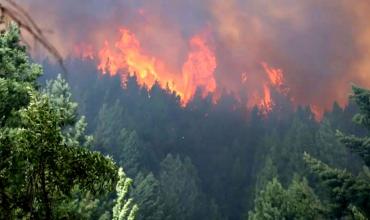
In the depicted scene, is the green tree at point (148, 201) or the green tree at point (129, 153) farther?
the green tree at point (129, 153)

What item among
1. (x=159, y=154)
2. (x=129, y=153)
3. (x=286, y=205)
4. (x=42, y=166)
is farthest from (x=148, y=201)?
(x=159, y=154)

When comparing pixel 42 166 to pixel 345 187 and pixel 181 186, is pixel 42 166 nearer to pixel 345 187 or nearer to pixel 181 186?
pixel 345 187

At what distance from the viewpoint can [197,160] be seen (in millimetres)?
126625

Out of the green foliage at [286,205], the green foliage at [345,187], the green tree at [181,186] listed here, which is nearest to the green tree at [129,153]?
the green tree at [181,186]

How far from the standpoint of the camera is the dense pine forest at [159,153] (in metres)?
5.82

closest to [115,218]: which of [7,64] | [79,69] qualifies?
[7,64]

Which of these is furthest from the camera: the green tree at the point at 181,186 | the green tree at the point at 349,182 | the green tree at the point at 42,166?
the green tree at the point at 181,186

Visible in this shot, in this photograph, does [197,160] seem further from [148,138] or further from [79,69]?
[79,69]

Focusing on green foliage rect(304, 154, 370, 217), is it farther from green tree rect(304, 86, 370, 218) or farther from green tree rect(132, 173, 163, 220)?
green tree rect(132, 173, 163, 220)

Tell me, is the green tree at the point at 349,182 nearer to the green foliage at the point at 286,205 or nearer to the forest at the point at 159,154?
the forest at the point at 159,154

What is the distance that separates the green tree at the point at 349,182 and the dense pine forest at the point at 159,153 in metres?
0.06

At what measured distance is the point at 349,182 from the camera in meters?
22.4

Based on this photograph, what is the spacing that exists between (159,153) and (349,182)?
92147 mm

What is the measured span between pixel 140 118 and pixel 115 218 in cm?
11898
